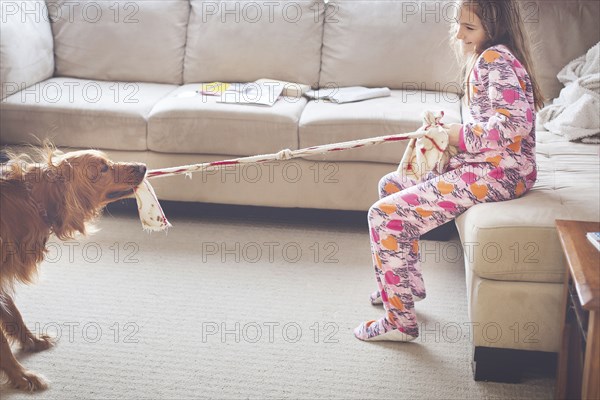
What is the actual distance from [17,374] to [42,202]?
0.48 meters

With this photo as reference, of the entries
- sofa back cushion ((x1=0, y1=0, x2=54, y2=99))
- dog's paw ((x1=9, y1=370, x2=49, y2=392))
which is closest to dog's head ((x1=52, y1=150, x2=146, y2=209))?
dog's paw ((x1=9, y1=370, x2=49, y2=392))

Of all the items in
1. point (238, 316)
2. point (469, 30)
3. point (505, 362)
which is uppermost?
point (469, 30)

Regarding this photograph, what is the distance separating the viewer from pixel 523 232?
1.94 meters

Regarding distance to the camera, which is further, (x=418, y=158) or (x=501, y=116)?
(x=418, y=158)

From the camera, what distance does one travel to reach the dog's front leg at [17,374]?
6.56ft

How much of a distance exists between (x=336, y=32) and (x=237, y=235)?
1071 millimetres

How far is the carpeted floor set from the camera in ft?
6.76

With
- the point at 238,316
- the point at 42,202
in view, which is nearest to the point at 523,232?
the point at 238,316

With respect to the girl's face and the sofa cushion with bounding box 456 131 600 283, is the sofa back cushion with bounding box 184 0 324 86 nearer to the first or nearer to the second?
the girl's face

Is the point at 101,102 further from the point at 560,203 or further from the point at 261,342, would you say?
the point at 560,203

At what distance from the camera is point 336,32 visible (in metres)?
3.45

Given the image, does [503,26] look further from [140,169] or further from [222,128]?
[222,128]

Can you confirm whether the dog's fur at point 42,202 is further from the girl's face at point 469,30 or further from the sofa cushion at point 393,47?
the sofa cushion at point 393,47

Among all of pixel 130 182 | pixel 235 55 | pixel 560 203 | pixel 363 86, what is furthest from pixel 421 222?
pixel 235 55
